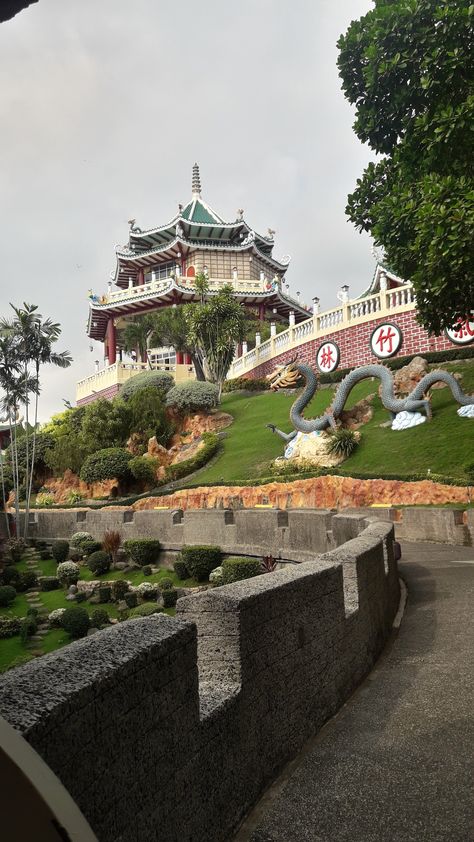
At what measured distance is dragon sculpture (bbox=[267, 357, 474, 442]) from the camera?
21672mm

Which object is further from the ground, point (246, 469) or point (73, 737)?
point (246, 469)

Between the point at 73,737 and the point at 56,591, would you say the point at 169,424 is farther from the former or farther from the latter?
the point at 73,737

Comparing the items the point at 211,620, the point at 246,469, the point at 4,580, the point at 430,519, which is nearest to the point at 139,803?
the point at 211,620

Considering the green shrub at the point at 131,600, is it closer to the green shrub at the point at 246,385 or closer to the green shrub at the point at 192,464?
the green shrub at the point at 192,464

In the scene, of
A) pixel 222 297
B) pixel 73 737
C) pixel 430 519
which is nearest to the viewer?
pixel 73 737

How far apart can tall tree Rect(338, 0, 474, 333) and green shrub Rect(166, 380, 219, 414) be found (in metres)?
21.9

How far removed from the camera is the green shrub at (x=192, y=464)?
98.1 feet

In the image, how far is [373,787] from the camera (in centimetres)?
339

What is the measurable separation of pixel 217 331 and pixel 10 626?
81.5 feet

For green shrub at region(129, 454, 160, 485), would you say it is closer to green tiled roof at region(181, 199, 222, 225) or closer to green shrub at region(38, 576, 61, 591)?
green shrub at region(38, 576, 61, 591)

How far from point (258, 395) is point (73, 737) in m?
36.8

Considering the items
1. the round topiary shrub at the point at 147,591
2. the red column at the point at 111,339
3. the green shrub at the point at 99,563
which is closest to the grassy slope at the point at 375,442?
the green shrub at the point at 99,563

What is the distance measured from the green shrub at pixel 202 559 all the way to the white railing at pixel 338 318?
602 inches

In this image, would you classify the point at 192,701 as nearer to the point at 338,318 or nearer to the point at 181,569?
the point at 181,569
